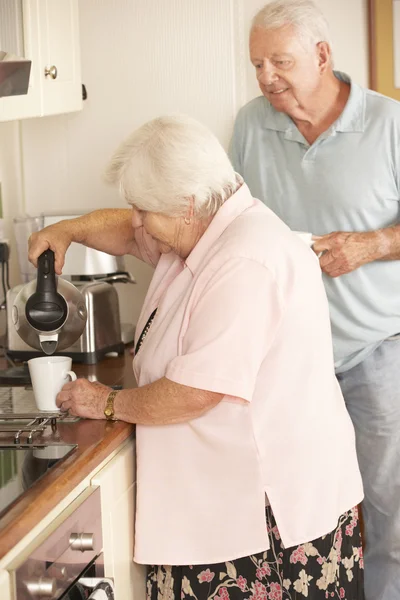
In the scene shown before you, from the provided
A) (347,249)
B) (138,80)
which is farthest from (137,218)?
(138,80)

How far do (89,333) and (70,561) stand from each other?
0.89m

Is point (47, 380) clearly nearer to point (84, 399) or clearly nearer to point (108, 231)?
point (84, 399)

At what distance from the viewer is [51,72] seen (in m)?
2.19

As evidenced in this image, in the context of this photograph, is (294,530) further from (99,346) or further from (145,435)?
(99,346)

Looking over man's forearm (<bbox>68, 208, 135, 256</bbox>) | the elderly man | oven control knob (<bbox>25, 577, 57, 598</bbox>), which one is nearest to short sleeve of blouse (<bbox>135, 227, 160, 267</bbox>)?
man's forearm (<bbox>68, 208, 135, 256</bbox>)

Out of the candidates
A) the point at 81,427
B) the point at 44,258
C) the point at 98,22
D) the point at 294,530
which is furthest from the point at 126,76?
the point at 294,530

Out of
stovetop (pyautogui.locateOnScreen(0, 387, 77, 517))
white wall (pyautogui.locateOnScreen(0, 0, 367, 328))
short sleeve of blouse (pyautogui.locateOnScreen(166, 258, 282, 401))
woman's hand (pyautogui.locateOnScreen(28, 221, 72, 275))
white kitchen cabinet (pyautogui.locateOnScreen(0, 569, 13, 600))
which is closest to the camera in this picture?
white kitchen cabinet (pyautogui.locateOnScreen(0, 569, 13, 600))

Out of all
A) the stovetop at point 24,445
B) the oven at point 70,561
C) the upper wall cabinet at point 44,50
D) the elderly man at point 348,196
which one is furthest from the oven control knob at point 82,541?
the upper wall cabinet at point 44,50

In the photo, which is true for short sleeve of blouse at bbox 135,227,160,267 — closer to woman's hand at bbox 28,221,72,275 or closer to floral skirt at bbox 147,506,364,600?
woman's hand at bbox 28,221,72,275

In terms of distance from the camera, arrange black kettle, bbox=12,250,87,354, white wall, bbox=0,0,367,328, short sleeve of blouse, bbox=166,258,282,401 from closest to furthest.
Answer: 1. short sleeve of blouse, bbox=166,258,282,401
2. black kettle, bbox=12,250,87,354
3. white wall, bbox=0,0,367,328

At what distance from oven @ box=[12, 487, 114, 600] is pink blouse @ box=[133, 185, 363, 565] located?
175 mm

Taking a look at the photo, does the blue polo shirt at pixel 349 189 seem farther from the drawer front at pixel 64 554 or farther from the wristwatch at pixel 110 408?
the drawer front at pixel 64 554

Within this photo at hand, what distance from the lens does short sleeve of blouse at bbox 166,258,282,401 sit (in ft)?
4.90

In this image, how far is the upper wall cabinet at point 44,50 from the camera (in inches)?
79.4
